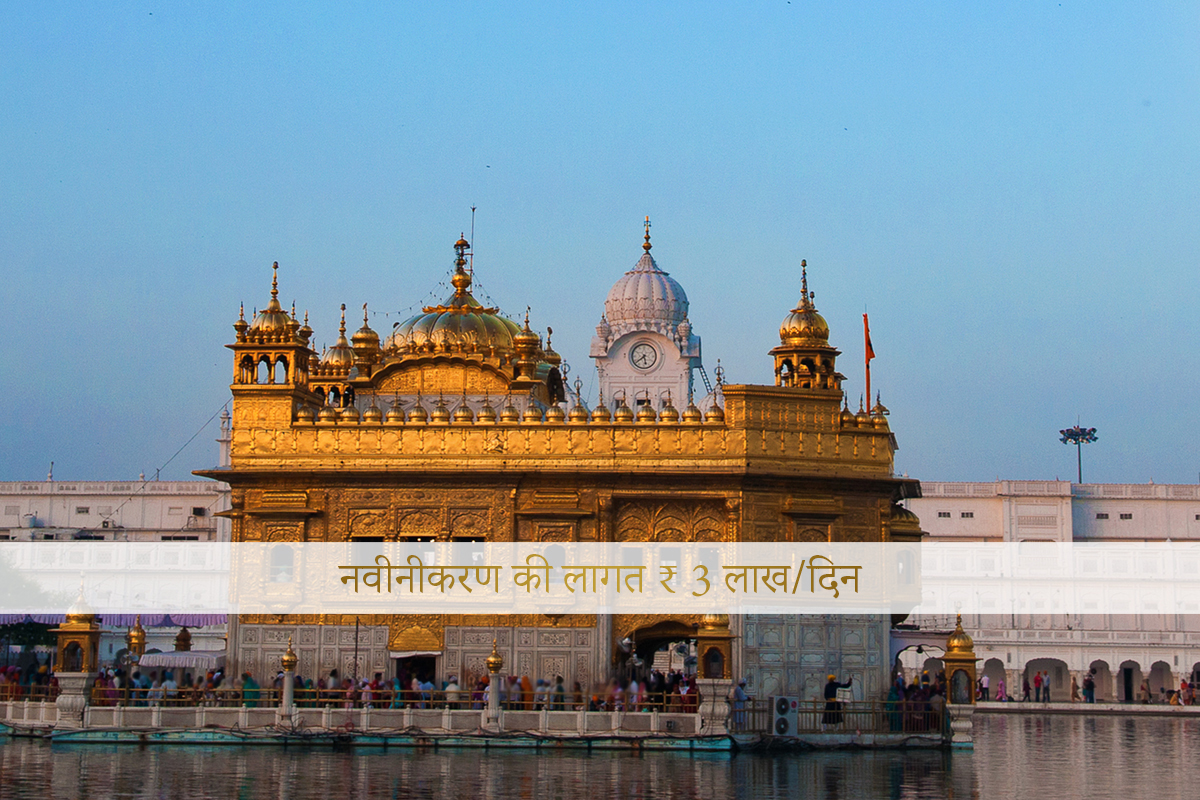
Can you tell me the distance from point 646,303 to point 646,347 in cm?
253

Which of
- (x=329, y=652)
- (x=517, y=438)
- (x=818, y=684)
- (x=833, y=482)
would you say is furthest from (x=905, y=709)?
(x=329, y=652)

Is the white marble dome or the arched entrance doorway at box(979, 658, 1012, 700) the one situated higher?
the white marble dome

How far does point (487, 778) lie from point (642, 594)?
30.4 feet

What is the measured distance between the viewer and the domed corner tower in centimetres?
7438

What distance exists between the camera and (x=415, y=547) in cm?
3097

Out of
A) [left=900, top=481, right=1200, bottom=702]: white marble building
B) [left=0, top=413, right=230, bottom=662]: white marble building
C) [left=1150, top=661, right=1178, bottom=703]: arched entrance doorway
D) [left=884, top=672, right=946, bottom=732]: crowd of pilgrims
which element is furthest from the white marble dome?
[left=884, top=672, right=946, bottom=732]: crowd of pilgrims

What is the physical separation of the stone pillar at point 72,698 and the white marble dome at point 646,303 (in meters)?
49.7

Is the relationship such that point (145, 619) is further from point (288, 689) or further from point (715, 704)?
point (715, 704)

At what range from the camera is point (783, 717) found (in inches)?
1076

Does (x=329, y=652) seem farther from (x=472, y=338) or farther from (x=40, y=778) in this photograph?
(x=40, y=778)

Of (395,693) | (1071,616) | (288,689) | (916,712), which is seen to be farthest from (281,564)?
(1071,616)

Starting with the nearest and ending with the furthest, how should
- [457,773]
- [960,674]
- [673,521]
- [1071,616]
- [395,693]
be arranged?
1. [457,773]
2. [395,693]
3. [960,674]
4. [673,521]
5. [1071,616]

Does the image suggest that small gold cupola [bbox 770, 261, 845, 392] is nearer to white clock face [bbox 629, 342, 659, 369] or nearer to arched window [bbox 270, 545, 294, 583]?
arched window [bbox 270, 545, 294, 583]

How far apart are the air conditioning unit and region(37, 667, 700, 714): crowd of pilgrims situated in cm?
138
